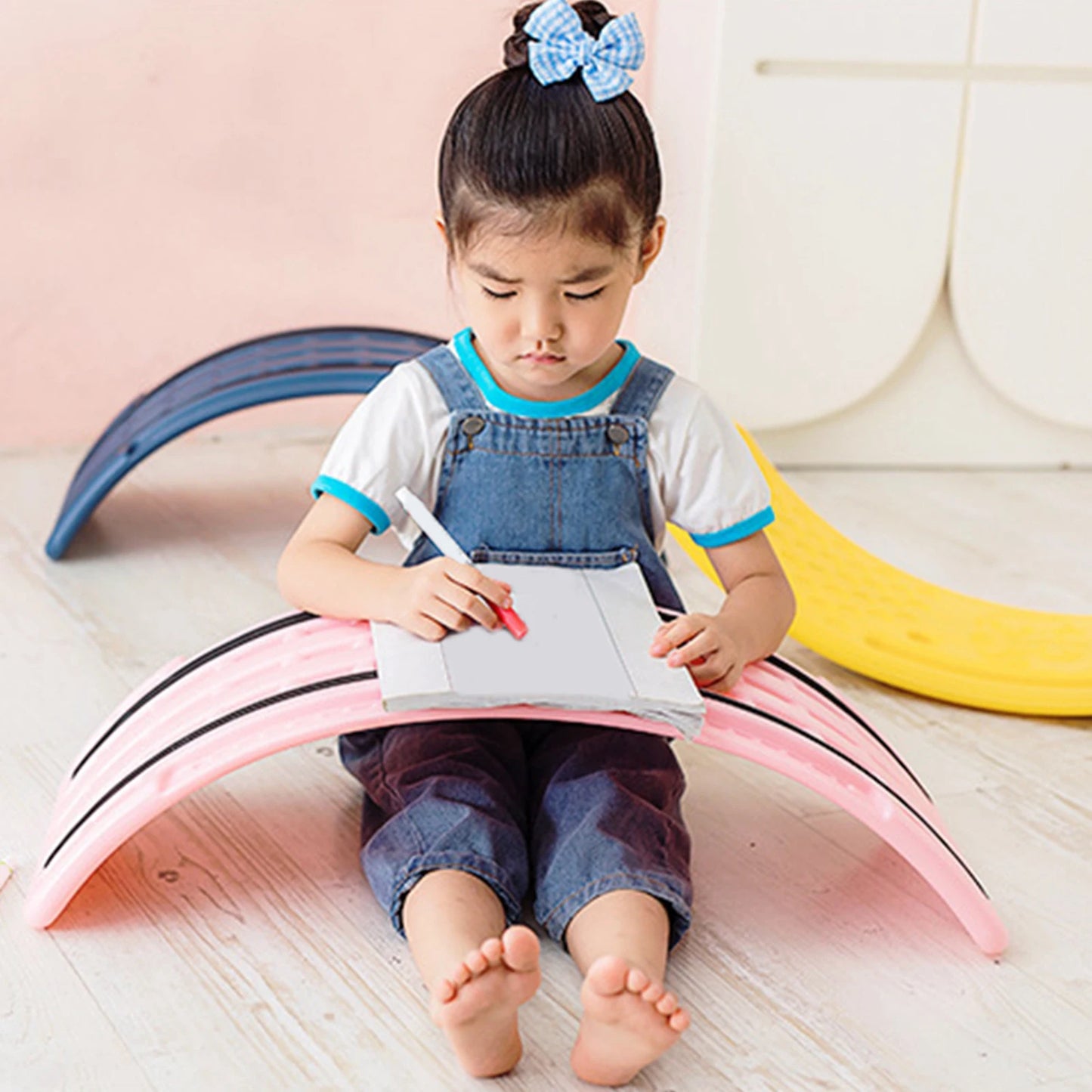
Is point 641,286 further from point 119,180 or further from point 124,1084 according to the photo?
point 124,1084

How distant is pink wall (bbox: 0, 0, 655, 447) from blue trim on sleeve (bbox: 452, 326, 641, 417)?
54.4 inches

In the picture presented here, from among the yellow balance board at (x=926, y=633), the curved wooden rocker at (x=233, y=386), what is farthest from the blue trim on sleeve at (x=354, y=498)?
the curved wooden rocker at (x=233, y=386)

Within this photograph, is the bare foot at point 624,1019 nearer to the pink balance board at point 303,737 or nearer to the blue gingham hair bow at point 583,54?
the pink balance board at point 303,737

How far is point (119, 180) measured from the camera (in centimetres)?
261

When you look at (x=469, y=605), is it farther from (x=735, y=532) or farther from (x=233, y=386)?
(x=233, y=386)

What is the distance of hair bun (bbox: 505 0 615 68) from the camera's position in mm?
1234

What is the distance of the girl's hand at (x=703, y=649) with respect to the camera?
4.01 feet

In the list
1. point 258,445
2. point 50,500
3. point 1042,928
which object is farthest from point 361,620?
point 258,445

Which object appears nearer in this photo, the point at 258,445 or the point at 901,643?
the point at 901,643

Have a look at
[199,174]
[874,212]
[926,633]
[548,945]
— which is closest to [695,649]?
[548,945]

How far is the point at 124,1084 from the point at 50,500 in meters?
1.52

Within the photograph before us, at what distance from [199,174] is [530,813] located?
1674 mm

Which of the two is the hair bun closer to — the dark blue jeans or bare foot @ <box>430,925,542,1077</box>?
the dark blue jeans

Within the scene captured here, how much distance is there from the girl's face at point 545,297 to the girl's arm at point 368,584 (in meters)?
0.18
